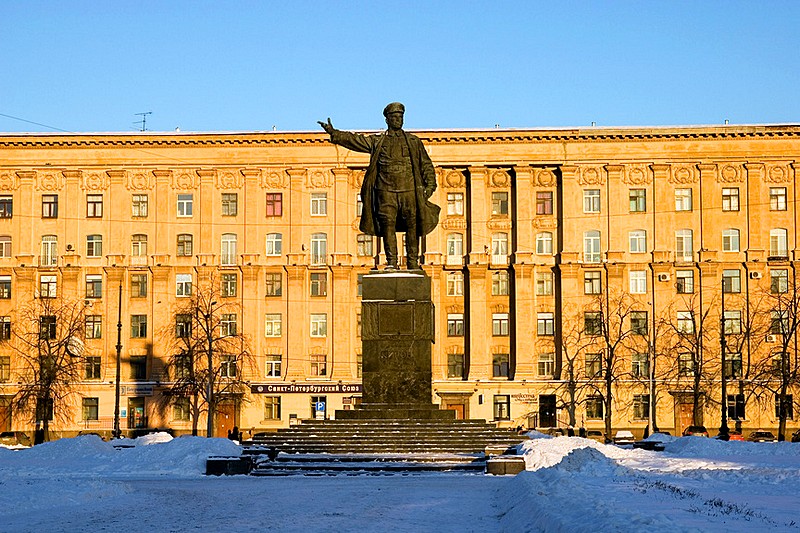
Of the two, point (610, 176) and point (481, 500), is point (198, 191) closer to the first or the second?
point (610, 176)

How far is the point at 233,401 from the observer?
78.0m

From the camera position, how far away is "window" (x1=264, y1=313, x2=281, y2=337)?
79.1 metres

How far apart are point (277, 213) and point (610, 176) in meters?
Result: 20.1

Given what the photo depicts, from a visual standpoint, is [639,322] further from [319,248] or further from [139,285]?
[139,285]

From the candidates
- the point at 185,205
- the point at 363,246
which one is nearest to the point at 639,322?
the point at 363,246

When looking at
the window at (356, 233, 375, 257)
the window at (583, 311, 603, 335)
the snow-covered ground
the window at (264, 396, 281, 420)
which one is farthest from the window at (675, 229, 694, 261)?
the snow-covered ground

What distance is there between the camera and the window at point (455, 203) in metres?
80.1

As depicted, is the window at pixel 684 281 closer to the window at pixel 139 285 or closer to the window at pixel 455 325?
the window at pixel 455 325

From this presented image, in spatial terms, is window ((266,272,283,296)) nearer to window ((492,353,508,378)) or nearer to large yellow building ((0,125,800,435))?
large yellow building ((0,125,800,435))

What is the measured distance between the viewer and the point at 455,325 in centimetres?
7962

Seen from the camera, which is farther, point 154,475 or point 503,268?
point 503,268

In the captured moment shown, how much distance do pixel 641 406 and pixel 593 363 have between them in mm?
3722

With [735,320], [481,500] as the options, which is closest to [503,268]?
[735,320]

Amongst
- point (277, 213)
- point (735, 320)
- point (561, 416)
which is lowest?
point (561, 416)
